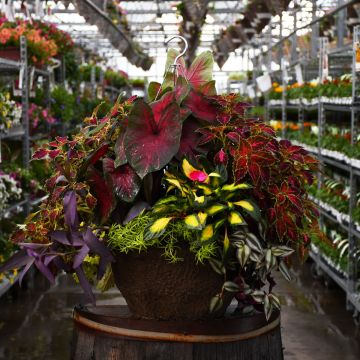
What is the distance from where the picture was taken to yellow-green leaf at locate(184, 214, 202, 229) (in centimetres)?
176

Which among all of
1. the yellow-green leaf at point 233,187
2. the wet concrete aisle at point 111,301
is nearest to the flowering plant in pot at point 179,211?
the yellow-green leaf at point 233,187

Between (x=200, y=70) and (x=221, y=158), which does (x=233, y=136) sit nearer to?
(x=221, y=158)

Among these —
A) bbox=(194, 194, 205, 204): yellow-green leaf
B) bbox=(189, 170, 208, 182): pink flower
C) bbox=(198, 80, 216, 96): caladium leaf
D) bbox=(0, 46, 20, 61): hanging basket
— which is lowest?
bbox=(194, 194, 205, 204): yellow-green leaf

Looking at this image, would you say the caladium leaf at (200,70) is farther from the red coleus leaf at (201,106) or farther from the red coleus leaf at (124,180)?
the red coleus leaf at (124,180)

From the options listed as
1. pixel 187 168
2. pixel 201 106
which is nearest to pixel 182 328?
pixel 187 168

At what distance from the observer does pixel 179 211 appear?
6.03 ft

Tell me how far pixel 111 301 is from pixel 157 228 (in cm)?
402

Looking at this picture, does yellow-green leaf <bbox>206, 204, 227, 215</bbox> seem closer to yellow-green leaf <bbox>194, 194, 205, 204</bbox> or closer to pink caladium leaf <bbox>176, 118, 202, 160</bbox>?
yellow-green leaf <bbox>194, 194, 205, 204</bbox>

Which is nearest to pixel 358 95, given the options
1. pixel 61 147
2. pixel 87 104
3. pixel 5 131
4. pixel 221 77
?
pixel 5 131

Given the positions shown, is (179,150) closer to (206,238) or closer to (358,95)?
(206,238)

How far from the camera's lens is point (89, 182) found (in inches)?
75.2

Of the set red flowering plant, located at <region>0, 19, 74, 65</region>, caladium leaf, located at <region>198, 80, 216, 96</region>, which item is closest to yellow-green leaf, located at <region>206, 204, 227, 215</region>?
caladium leaf, located at <region>198, 80, 216, 96</region>

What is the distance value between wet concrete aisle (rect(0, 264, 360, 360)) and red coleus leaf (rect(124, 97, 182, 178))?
9.01ft

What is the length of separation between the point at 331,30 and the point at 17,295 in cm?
790
